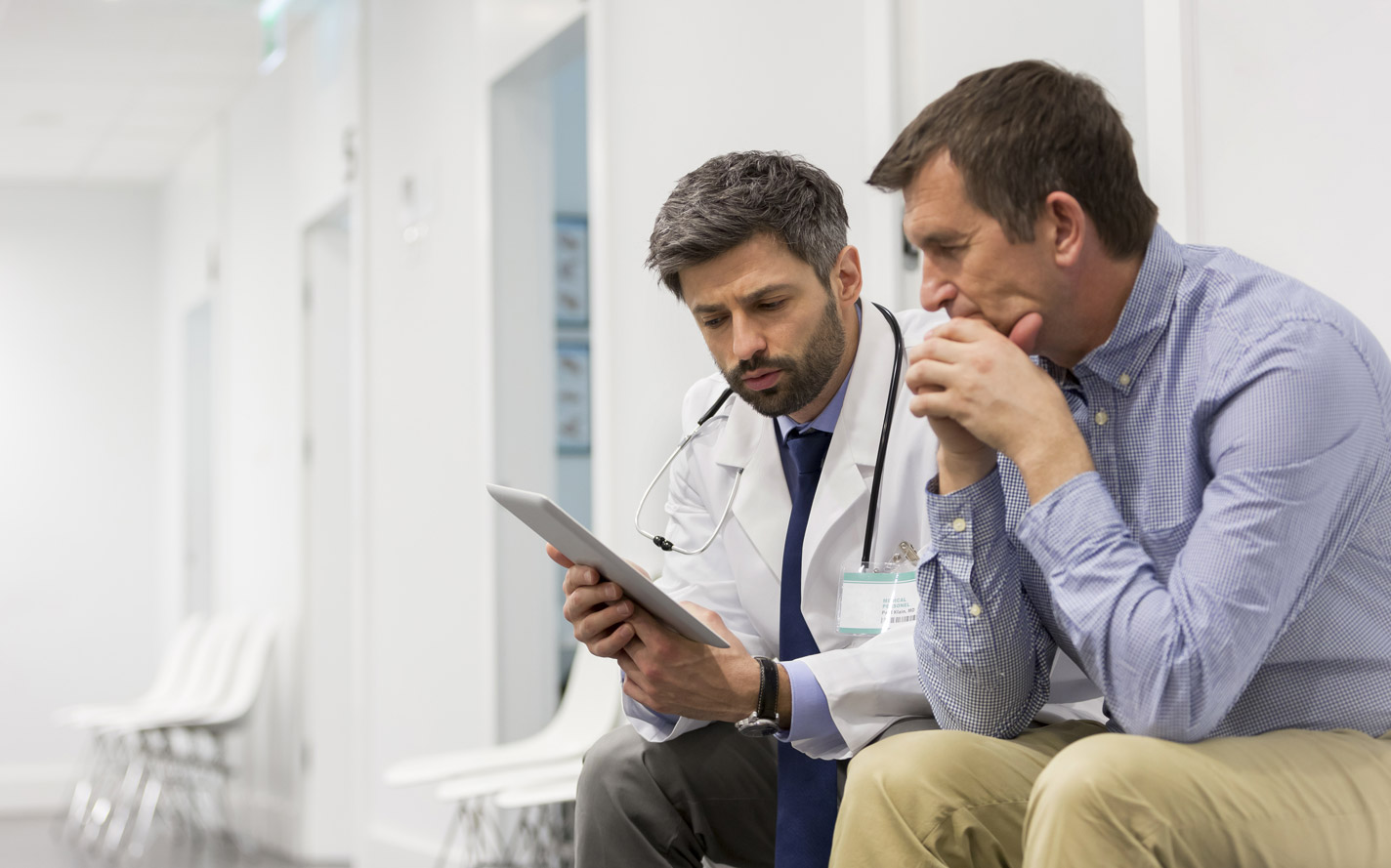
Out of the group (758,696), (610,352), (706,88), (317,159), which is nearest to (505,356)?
(610,352)

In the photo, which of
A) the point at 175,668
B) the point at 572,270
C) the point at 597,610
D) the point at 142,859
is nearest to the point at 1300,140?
the point at 597,610

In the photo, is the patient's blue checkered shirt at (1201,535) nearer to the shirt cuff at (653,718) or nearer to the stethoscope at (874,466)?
the stethoscope at (874,466)

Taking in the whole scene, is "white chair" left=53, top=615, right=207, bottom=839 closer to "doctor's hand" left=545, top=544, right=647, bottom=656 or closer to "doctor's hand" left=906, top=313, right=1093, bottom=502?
"doctor's hand" left=545, top=544, right=647, bottom=656

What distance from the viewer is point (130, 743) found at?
24.2 ft

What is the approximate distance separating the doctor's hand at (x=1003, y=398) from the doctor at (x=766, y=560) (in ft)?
1.38

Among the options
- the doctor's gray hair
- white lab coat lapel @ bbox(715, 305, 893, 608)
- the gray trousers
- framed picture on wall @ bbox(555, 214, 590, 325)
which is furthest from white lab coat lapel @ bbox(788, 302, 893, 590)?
framed picture on wall @ bbox(555, 214, 590, 325)

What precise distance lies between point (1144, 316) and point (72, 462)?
26.9 feet

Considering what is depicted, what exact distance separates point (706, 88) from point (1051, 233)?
6.15ft

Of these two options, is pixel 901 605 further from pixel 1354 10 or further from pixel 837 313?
pixel 1354 10

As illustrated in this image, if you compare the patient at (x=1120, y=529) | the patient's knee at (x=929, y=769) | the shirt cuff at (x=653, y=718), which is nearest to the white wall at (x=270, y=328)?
the shirt cuff at (x=653, y=718)

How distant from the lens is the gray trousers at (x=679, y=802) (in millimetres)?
1695

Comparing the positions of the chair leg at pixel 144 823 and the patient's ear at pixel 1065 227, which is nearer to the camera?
the patient's ear at pixel 1065 227

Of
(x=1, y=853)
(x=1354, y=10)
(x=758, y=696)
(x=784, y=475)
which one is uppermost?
(x=1354, y=10)

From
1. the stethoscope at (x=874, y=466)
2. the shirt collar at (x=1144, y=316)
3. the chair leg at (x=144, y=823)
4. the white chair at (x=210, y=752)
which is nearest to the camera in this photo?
the shirt collar at (x=1144, y=316)
